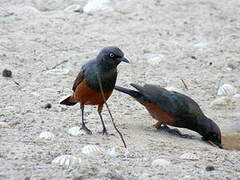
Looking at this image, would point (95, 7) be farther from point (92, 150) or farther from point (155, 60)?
point (92, 150)

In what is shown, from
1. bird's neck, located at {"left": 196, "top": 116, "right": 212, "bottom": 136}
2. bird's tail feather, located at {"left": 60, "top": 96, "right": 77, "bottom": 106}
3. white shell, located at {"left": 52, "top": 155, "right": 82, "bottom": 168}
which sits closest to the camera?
white shell, located at {"left": 52, "top": 155, "right": 82, "bottom": 168}

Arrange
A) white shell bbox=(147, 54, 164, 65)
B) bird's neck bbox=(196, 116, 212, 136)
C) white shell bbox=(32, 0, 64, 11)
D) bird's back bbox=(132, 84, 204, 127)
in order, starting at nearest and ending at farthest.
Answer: bird's neck bbox=(196, 116, 212, 136), bird's back bbox=(132, 84, 204, 127), white shell bbox=(147, 54, 164, 65), white shell bbox=(32, 0, 64, 11)

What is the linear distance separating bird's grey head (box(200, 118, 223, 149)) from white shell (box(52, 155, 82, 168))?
1946 millimetres

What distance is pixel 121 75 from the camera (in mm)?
7855

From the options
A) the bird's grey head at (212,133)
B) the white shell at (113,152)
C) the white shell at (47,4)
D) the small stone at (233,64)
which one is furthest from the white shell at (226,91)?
the white shell at (47,4)

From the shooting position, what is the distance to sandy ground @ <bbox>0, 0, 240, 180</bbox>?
4.95m

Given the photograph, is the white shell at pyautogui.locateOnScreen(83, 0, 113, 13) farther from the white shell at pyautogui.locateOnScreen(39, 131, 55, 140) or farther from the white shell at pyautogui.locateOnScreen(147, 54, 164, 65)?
the white shell at pyautogui.locateOnScreen(39, 131, 55, 140)

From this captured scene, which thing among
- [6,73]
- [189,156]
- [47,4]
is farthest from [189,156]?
[47,4]

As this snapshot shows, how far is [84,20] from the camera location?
937cm

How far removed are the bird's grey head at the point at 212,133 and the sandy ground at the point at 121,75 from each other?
133 millimetres

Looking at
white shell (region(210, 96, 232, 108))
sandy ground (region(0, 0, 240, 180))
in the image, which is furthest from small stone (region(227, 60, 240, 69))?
white shell (region(210, 96, 232, 108))

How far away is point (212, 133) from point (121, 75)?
5.68 ft

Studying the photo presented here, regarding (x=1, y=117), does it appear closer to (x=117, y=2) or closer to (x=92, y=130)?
(x=92, y=130)

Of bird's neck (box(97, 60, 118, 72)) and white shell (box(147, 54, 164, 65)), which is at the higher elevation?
bird's neck (box(97, 60, 118, 72))
